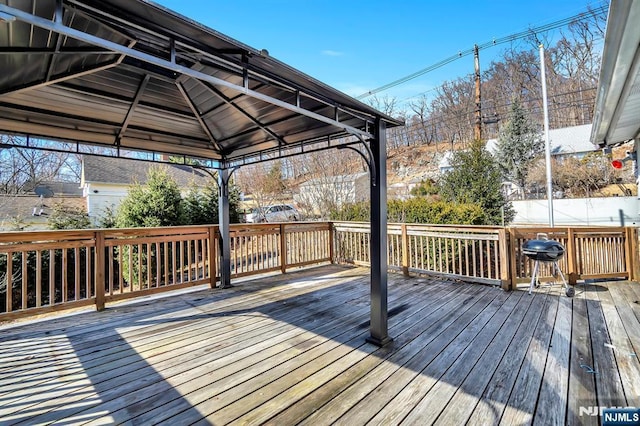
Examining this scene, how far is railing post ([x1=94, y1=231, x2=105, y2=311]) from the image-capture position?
3674 mm

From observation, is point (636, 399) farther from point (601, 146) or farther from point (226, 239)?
point (601, 146)

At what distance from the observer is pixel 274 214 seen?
1349 cm

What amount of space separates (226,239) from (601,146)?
23.8ft

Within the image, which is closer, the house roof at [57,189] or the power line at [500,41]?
the power line at [500,41]

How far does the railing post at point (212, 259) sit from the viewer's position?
4.75 meters

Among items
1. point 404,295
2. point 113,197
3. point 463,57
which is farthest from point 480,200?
point 113,197

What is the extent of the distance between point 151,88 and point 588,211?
1498 centimetres

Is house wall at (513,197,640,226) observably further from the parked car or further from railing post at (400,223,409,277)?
the parked car

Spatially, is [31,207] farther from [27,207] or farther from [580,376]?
[580,376]

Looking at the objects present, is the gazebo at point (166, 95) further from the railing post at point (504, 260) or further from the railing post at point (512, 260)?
the railing post at point (512, 260)

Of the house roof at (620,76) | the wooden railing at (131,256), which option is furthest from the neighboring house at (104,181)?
the house roof at (620,76)

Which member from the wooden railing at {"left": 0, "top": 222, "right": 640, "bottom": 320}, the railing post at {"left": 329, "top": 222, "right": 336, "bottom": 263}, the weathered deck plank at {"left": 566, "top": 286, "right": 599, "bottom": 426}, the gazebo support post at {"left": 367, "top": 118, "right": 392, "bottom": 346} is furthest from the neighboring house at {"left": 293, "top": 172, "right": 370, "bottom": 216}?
the weathered deck plank at {"left": 566, "top": 286, "right": 599, "bottom": 426}

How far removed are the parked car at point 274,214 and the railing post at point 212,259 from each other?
774cm

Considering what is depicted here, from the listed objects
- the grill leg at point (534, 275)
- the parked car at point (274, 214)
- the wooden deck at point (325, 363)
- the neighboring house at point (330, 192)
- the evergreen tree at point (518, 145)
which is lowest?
the wooden deck at point (325, 363)
